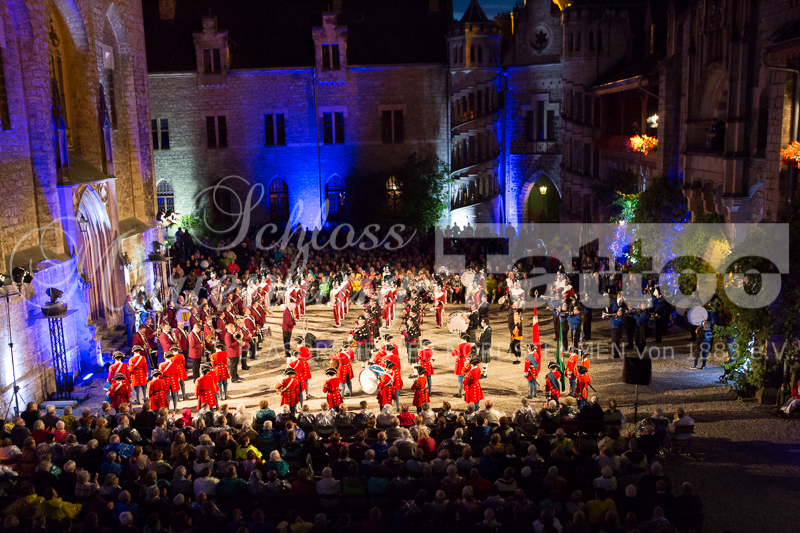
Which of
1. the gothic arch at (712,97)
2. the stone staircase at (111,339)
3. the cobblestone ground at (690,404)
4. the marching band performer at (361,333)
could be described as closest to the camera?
the cobblestone ground at (690,404)

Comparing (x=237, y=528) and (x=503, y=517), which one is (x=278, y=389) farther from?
(x=503, y=517)

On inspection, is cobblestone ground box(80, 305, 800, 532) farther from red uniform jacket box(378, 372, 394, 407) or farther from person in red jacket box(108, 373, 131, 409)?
person in red jacket box(108, 373, 131, 409)

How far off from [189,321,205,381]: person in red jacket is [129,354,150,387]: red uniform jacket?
1.65 m

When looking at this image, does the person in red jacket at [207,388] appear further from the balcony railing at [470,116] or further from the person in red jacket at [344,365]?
the balcony railing at [470,116]

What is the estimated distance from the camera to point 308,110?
130ft

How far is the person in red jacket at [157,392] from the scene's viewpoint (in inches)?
632

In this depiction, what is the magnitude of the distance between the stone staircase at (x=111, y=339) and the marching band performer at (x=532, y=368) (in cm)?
1182

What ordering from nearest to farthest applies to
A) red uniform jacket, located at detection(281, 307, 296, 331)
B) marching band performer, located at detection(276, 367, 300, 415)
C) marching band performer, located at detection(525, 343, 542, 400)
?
marching band performer, located at detection(276, 367, 300, 415) → marching band performer, located at detection(525, 343, 542, 400) → red uniform jacket, located at detection(281, 307, 296, 331)

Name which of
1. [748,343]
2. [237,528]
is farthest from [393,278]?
[237,528]

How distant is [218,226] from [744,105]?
2774 cm

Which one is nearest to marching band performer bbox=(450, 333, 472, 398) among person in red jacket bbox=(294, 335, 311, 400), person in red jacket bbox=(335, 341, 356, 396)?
person in red jacket bbox=(335, 341, 356, 396)

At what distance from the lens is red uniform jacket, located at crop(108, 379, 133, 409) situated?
16.1 m

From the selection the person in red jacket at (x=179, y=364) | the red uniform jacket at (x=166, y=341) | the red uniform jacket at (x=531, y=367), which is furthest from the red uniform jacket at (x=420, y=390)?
the red uniform jacket at (x=166, y=341)

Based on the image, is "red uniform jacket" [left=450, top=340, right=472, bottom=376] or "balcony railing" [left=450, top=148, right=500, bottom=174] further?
"balcony railing" [left=450, top=148, right=500, bottom=174]
